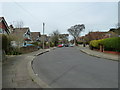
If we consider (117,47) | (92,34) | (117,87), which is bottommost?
(117,87)

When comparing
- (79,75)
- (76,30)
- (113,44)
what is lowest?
(79,75)

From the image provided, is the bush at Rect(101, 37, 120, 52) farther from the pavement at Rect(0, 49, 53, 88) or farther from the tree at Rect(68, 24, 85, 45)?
the tree at Rect(68, 24, 85, 45)

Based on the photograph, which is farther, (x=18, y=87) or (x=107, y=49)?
(x=107, y=49)

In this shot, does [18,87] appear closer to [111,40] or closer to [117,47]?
[117,47]

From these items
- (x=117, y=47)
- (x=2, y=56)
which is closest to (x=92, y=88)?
(x=2, y=56)

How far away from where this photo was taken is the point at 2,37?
10.0 meters

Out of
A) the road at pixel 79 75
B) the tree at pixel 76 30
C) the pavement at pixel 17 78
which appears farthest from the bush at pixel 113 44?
the tree at pixel 76 30

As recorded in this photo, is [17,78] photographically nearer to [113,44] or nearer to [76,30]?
[113,44]

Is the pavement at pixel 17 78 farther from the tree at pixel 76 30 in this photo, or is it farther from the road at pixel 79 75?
the tree at pixel 76 30

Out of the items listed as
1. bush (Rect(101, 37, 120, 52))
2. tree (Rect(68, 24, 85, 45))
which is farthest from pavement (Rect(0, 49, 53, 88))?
tree (Rect(68, 24, 85, 45))

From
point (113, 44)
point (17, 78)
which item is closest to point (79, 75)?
point (17, 78)

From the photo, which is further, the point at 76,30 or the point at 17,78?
the point at 76,30

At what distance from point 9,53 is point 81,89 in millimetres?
14196

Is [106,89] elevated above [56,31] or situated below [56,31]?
below
